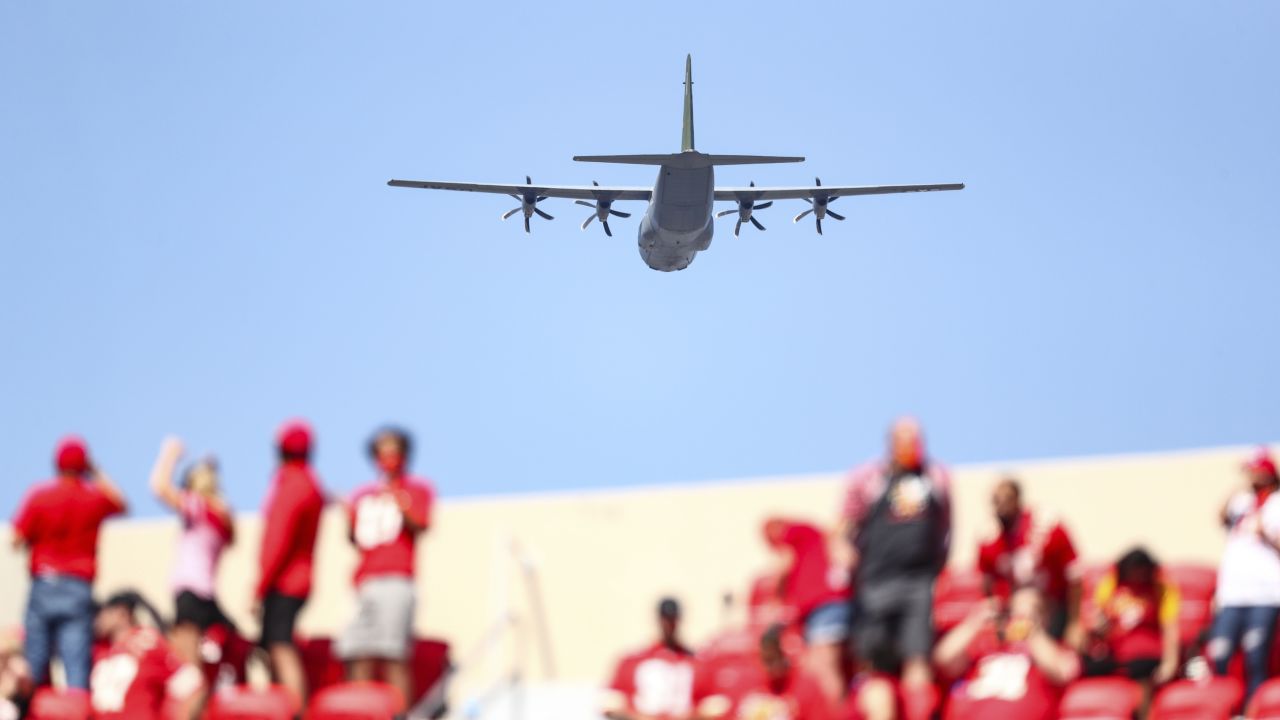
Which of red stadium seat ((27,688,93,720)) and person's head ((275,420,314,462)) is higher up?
person's head ((275,420,314,462))

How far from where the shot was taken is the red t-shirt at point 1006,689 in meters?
6.90

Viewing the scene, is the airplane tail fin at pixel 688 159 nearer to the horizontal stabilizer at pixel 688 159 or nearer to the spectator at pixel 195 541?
the horizontal stabilizer at pixel 688 159

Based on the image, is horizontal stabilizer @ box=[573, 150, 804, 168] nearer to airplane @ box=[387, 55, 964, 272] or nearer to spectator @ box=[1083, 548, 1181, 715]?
airplane @ box=[387, 55, 964, 272]

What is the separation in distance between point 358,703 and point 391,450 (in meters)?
1.13

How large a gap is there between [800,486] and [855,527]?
8.57 feet

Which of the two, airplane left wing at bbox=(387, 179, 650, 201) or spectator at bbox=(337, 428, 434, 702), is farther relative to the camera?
airplane left wing at bbox=(387, 179, 650, 201)

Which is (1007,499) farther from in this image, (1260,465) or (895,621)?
(1260,465)

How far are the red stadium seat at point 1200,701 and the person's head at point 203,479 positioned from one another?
4.49 m

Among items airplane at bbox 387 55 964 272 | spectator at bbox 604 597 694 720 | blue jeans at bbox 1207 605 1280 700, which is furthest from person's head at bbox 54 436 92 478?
airplane at bbox 387 55 964 272

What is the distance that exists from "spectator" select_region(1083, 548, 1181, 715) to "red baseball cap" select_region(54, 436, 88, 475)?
16.9 feet

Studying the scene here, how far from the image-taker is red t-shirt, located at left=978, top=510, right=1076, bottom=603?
7.36 m

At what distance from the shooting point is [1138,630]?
7418mm

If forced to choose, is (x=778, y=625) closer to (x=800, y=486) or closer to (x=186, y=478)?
(x=800, y=486)

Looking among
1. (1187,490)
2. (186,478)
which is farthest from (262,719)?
(1187,490)
